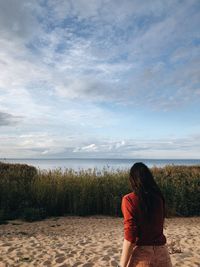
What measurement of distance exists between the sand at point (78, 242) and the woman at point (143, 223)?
3.62 meters

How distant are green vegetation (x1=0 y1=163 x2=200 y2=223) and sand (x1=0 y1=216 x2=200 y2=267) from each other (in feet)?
1.98

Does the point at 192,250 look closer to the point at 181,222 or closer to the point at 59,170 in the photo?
the point at 181,222

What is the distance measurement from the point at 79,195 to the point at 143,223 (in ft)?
32.2

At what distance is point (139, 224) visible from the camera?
3.04 meters

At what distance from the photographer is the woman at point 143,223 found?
3.02 metres

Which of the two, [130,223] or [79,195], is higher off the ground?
[130,223]

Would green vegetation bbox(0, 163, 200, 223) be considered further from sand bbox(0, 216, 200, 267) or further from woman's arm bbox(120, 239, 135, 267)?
woman's arm bbox(120, 239, 135, 267)

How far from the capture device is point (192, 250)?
7672mm

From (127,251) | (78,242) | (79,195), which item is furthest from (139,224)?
(79,195)

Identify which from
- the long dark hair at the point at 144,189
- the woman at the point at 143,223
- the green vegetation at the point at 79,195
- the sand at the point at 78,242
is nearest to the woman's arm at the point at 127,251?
the woman at the point at 143,223

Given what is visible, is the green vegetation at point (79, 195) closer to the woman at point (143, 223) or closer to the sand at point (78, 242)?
the sand at point (78, 242)

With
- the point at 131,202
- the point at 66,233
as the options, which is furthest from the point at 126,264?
the point at 66,233

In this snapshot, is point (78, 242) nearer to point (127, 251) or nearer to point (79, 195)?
point (79, 195)

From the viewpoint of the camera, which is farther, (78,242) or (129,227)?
(78,242)
